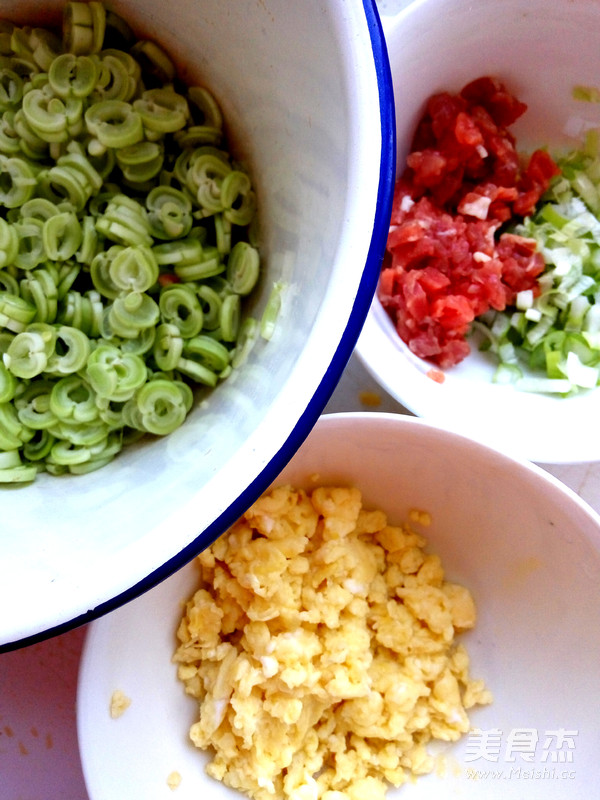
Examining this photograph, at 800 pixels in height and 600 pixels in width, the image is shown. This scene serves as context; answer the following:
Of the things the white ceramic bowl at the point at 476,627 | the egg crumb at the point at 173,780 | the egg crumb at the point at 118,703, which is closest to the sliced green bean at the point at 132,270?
the white ceramic bowl at the point at 476,627

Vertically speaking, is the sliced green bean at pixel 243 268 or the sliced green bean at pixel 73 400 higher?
the sliced green bean at pixel 243 268

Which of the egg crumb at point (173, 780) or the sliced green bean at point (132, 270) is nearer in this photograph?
the sliced green bean at point (132, 270)

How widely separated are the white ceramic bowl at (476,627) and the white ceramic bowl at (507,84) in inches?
2.9

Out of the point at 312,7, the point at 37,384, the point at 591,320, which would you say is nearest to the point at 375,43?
the point at 312,7

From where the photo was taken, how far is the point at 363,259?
559mm

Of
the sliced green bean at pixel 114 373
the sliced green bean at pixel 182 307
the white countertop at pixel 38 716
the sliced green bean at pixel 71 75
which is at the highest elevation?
the sliced green bean at pixel 71 75

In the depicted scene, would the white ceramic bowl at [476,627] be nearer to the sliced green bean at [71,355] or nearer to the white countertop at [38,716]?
the white countertop at [38,716]

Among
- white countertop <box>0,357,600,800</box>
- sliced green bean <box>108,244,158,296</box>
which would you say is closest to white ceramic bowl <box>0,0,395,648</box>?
sliced green bean <box>108,244,158,296</box>

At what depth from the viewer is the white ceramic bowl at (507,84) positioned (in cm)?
93

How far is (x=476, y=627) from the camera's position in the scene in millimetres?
954

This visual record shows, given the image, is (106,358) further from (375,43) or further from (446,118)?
(446,118)

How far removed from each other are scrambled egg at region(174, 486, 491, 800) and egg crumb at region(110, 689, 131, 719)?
86 millimetres

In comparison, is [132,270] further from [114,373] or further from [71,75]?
[71,75]

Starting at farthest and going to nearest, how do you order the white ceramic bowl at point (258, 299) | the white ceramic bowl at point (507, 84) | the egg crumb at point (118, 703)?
the white ceramic bowl at point (507, 84)
the egg crumb at point (118, 703)
the white ceramic bowl at point (258, 299)
